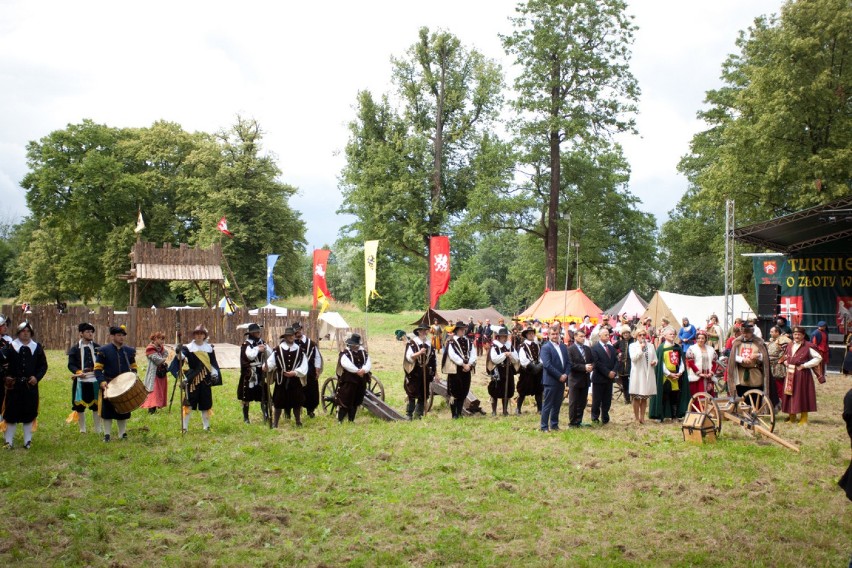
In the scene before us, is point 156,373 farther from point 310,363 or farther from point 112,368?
point 310,363

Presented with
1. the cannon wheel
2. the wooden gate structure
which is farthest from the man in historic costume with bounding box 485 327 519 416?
the wooden gate structure

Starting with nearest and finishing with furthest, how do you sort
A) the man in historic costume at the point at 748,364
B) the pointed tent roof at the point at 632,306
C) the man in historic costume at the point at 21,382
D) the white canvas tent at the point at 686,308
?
1. the man in historic costume at the point at 21,382
2. the man in historic costume at the point at 748,364
3. the white canvas tent at the point at 686,308
4. the pointed tent roof at the point at 632,306

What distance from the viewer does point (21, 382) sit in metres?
9.91

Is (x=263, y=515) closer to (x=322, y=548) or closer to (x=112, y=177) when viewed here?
(x=322, y=548)

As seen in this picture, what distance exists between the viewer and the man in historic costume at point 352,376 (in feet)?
40.7

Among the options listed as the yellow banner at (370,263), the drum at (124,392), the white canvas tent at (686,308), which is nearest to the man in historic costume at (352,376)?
the drum at (124,392)

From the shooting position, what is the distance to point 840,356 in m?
22.8

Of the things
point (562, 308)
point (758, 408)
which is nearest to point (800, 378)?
point (758, 408)

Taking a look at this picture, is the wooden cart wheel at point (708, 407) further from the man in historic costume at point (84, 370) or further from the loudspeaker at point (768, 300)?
the loudspeaker at point (768, 300)

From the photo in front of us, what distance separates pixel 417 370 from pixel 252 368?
2823 millimetres

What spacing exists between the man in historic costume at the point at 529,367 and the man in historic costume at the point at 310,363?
12.3 ft

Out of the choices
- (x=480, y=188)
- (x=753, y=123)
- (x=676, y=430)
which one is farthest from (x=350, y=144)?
(x=676, y=430)

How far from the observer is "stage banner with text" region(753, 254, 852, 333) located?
2420 centimetres

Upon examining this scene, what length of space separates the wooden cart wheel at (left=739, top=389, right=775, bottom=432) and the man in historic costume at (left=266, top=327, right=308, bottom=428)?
6629 millimetres
